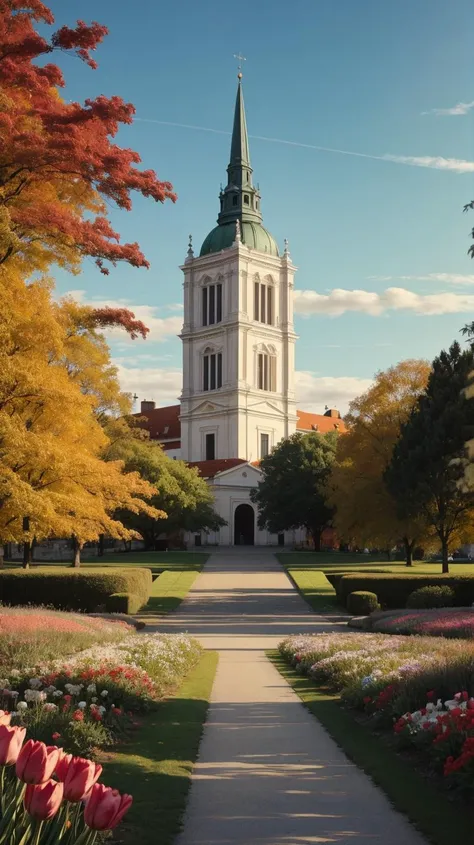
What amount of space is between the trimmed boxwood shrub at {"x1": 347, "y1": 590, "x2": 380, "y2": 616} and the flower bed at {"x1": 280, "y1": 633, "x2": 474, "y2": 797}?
1057 centimetres

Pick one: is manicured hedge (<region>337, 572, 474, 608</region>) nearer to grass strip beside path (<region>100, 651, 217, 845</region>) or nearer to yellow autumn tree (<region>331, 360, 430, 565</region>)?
yellow autumn tree (<region>331, 360, 430, 565</region>)

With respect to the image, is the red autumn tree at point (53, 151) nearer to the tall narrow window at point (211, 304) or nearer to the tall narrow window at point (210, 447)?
the tall narrow window at point (210, 447)

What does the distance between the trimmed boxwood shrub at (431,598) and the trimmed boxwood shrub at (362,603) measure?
4.13 feet

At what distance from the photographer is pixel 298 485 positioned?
68688 millimetres

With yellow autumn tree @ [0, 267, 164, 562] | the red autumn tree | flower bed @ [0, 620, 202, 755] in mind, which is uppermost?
the red autumn tree

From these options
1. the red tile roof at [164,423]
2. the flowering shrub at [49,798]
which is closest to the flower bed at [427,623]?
the flowering shrub at [49,798]

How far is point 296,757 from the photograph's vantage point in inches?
340

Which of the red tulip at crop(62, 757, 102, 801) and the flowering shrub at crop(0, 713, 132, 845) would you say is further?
the red tulip at crop(62, 757, 102, 801)

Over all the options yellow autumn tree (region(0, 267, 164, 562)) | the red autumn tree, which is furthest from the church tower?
the red autumn tree

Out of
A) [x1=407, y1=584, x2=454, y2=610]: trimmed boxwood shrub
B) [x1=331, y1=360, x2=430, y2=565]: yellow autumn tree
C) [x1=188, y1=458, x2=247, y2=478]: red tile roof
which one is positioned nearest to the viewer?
[x1=407, y1=584, x2=454, y2=610]: trimmed boxwood shrub

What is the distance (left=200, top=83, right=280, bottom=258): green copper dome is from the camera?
107m

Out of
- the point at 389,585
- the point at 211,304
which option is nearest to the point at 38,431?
the point at 389,585

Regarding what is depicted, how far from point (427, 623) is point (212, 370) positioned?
86.7 m

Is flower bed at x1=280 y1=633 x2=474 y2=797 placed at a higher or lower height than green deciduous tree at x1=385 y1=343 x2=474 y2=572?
lower
